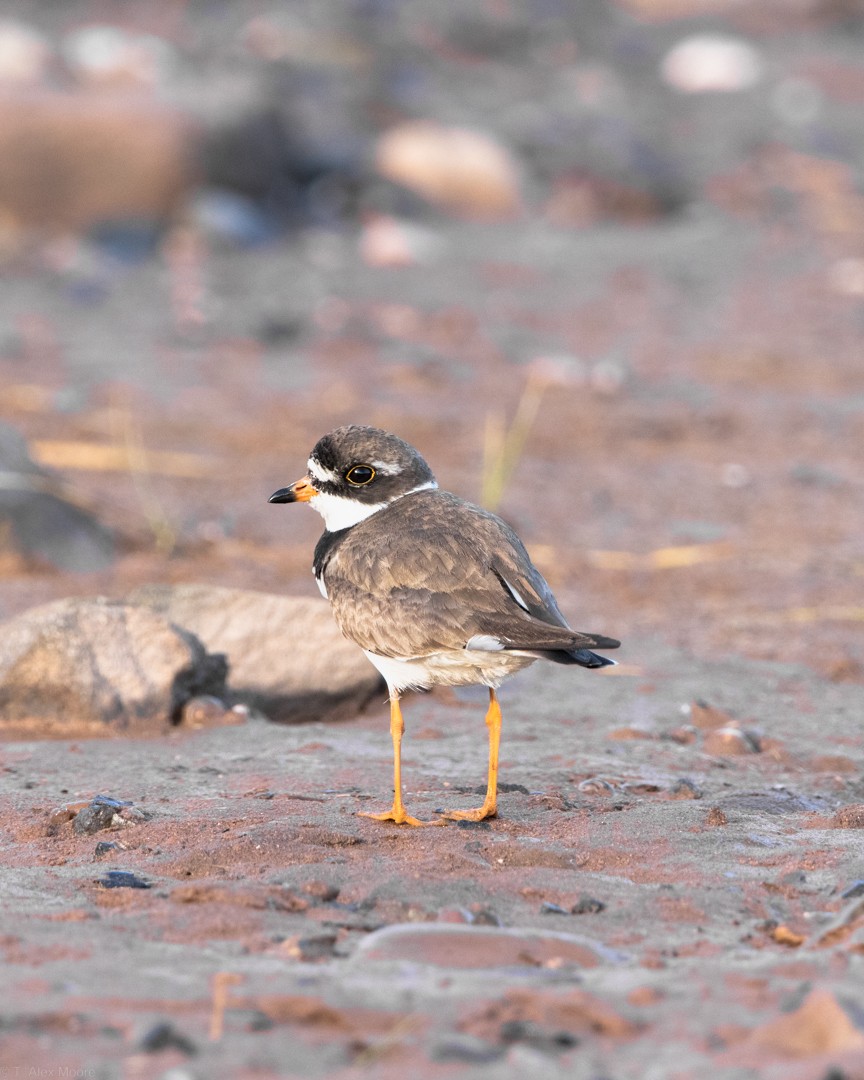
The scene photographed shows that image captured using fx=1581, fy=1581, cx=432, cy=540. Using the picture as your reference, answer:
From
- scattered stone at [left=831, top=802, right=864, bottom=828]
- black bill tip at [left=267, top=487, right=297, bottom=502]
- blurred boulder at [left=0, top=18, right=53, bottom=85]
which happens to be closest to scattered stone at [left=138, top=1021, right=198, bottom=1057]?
scattered stone at [left=831, top=802, right=864, bottom=828]

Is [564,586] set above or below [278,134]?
below

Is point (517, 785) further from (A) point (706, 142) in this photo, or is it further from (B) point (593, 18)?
(B) point (593, 18)

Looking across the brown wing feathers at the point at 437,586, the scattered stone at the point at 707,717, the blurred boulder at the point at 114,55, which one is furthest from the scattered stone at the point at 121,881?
the blurred boulder at the point at 114,55

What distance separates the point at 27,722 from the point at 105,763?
1.54ft

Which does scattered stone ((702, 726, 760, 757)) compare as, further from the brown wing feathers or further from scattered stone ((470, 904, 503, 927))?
scattered stone ((470, 904, 503, 927))

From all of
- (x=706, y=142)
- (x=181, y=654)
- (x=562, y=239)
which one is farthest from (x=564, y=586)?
(x=706, y=142)

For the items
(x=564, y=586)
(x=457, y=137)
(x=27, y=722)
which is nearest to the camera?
(x=27, y=722)

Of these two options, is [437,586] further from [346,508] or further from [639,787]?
[639,787]

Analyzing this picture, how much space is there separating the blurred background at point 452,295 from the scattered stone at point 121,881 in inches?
117

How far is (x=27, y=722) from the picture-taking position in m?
5.14

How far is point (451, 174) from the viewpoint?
15.5 meters

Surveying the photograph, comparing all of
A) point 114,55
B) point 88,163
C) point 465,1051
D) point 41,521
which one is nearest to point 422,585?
point 465,1051

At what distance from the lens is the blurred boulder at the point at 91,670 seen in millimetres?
5105

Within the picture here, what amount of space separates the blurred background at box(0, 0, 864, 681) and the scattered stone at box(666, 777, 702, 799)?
1681 mm
